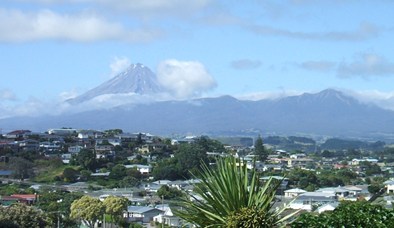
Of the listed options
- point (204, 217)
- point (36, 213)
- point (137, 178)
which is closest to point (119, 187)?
point (137, 178)

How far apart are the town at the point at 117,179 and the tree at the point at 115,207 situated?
34 millimetres

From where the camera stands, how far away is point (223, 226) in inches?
262

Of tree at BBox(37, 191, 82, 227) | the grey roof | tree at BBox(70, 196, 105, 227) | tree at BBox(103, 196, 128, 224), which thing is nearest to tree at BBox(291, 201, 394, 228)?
tree at BBox(37, 191, 82, 227)

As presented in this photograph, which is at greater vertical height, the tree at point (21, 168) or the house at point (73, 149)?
the house at point (73, 149)

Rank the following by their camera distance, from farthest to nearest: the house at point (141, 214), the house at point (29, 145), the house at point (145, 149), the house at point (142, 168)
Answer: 1. the house at point (145, 149)
2. the house at point (29, 145)
3. the house at point (142, 168)
4. the house at point (141, 214)

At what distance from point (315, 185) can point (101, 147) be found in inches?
809

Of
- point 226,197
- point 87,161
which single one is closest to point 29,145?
point 87,161

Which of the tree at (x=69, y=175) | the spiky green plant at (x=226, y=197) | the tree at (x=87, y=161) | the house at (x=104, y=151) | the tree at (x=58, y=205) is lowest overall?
the tree at (x=58, y=205)

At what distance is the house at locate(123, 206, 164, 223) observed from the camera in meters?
30.8

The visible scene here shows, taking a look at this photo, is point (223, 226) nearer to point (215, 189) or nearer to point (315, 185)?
point (215, 189)

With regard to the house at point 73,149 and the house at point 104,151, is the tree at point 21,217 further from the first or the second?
the house at point 73,149

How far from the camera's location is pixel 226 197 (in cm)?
674

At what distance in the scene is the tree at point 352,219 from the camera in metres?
6.72

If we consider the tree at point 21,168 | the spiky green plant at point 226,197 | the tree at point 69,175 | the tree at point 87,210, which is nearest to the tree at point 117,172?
the tree at point 69,175
